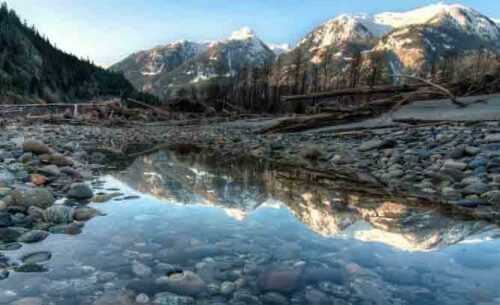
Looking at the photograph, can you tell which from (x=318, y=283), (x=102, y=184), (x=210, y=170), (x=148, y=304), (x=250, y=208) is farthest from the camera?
(x=210, y=170)

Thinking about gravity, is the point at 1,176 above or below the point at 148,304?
above

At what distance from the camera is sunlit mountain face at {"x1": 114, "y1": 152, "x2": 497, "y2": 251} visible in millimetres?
4320

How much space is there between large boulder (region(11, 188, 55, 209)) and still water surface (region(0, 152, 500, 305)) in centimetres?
60

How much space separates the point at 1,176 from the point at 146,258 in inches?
137

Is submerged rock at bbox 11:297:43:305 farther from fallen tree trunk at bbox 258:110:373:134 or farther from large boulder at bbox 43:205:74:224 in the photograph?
fallen tree trunk at bbox 258:110:373:134

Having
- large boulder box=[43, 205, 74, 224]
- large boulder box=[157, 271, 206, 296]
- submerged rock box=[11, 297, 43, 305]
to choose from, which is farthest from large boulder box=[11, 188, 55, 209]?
large boulder box=[157, 271, 206, 296]

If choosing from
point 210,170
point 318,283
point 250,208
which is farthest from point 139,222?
point 210,170

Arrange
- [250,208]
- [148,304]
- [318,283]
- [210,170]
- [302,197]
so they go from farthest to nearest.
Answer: [210,170] < [302,197] < [250,208] < [318,283] < [148,304]

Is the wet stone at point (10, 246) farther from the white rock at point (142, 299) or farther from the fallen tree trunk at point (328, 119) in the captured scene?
the fallen tree trunk at point (328, 119)

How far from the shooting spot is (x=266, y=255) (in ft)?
11.9

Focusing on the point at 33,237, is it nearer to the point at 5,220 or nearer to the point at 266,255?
the point at 5,220

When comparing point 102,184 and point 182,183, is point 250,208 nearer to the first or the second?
point 182,183

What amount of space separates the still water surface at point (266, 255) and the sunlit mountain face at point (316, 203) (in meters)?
0.03

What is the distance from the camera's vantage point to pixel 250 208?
217 inches
